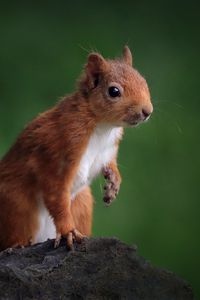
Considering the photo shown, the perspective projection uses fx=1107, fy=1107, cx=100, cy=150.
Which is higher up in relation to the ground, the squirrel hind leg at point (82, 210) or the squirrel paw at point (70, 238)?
the squirrel hind leg at point (82, 210)

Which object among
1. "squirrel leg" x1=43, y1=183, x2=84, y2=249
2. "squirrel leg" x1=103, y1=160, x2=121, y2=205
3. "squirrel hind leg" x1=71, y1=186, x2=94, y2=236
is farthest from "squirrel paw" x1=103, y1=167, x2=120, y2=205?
"squirrel leg" x1=43, y1=183, x2=84, y2=249

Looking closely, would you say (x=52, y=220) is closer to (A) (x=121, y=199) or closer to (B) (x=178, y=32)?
(A) (x=121, y=199)

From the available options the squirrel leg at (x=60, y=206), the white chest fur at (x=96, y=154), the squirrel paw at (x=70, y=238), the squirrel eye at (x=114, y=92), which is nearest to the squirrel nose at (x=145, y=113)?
the squirrel eye at (x=114, y=92)

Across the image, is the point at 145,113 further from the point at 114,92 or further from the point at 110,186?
the point at 110,186

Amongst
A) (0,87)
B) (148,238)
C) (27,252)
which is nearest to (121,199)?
(148,238)

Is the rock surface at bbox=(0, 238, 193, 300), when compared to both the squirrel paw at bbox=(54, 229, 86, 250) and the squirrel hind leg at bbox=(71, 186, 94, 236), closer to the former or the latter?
the squirrel paw at bbox=(54, 229, 86, 250)

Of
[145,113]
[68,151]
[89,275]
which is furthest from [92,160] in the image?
[89,275]

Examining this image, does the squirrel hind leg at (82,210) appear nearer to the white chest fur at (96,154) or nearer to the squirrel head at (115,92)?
the white chest fur at (96,154)
